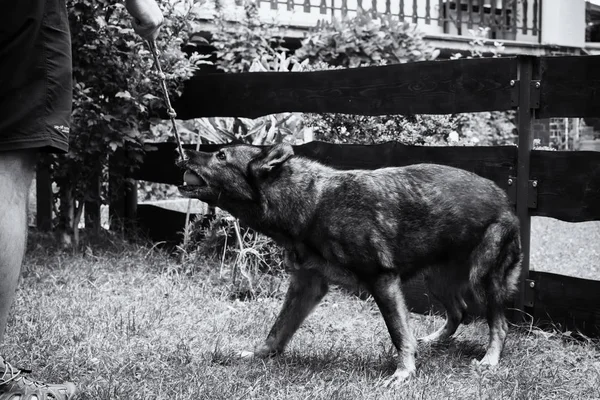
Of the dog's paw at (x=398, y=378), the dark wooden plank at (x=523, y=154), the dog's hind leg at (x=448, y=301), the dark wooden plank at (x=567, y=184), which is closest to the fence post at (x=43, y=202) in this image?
the dog's hind leg at (x=448, y=301)

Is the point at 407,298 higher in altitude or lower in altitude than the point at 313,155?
lower

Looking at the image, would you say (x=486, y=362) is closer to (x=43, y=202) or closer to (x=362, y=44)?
(x=362, y=44)

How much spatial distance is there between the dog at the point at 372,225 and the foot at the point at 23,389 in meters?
1.26

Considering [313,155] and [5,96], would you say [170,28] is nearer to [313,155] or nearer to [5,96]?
[313,155]

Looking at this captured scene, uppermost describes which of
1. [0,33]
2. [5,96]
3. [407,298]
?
[0,33]

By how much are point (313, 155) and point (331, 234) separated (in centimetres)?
Result: 204

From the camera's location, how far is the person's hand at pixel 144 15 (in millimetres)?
3596

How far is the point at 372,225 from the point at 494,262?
2.39 ft

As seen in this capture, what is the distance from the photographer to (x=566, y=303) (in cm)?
455

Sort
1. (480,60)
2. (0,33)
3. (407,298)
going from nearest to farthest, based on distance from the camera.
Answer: (0,33)
(480,60)
(407,298)

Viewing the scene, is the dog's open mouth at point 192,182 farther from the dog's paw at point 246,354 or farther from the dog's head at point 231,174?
the dog's paw at point 246,354

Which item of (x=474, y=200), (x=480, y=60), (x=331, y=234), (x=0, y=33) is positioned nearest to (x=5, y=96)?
(x=0, y=33)

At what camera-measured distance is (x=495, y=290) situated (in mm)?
4137

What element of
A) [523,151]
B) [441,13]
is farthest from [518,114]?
[441,13]
